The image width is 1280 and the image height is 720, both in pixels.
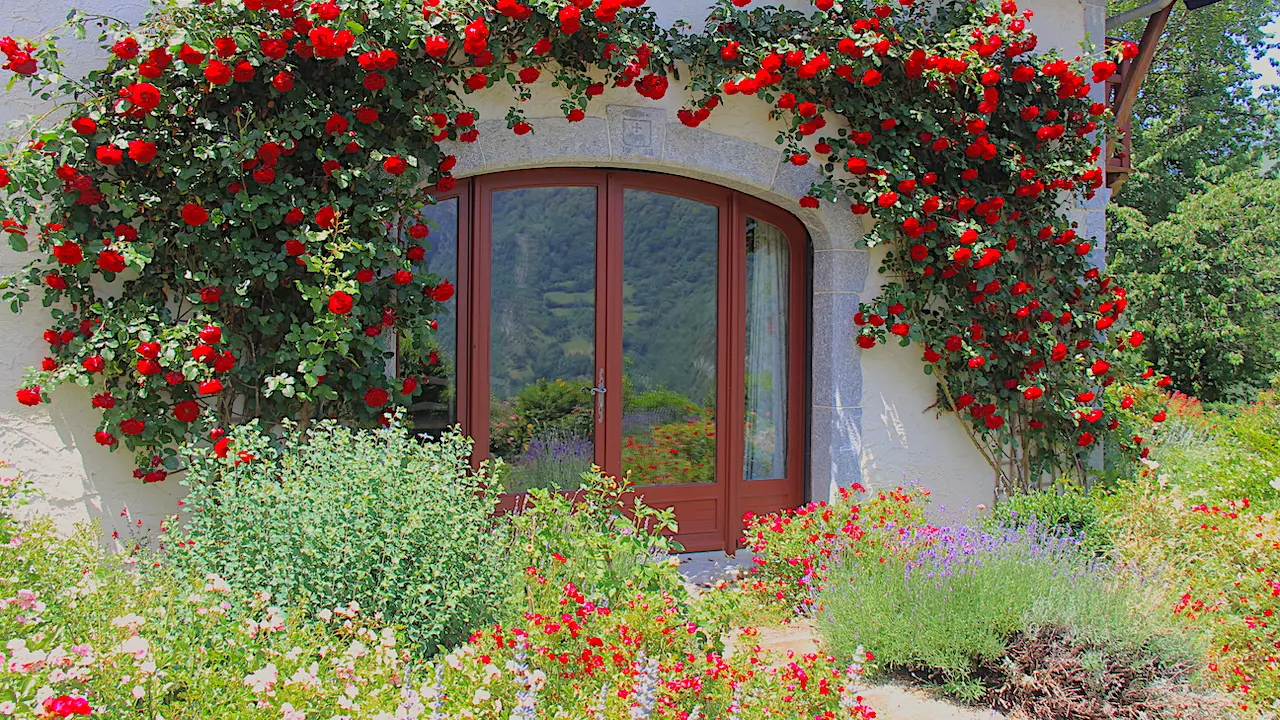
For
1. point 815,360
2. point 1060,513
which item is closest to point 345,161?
point 815,360

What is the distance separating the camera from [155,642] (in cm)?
232

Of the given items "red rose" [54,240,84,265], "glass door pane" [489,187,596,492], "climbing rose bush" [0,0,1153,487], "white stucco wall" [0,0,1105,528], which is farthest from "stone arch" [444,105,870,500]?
"red rose" [54,240,84,265]

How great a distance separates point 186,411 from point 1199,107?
55.2 feet

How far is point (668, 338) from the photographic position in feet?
17.1

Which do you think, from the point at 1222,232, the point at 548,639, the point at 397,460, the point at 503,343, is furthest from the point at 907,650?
the point at 1222,232

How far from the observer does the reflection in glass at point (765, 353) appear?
5465 millimetres

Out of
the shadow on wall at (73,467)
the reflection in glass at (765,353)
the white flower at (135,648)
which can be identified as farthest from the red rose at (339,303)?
the reflection in glass at (765,353)

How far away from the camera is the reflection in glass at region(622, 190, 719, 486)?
203 inches

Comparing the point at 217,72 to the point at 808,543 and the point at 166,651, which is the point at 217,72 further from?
the point at 808,543

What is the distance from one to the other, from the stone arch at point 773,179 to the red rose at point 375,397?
3.75 ft

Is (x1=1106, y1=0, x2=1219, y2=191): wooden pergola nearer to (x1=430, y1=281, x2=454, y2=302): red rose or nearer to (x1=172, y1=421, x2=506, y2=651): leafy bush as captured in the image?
(x1=430, y1=281, x2=454, y2=302): red rose

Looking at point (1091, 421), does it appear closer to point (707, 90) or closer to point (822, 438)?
point (822, 438)

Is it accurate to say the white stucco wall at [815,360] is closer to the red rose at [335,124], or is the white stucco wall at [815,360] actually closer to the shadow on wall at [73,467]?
the shadow on wall at [73,467]

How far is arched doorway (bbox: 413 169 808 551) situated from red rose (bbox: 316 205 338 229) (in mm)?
567
